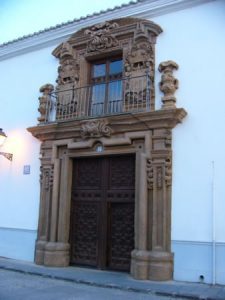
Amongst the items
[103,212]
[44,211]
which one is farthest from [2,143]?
[103,212]

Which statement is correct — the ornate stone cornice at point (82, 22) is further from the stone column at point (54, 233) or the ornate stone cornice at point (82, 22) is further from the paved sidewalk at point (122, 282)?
the paved sidewalk at point (122, 282)

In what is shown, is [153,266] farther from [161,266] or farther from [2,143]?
[2,143]

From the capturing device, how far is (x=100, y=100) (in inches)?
352

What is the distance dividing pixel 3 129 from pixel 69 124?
8.89 feet

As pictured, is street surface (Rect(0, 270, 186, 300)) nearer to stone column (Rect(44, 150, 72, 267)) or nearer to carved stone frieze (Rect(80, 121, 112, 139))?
stone column (Rect(44, 150, 72, 267))

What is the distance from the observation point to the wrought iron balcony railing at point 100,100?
8195 mm

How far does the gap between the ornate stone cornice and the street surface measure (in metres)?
6.06

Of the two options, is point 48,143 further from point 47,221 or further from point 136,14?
point 136,14

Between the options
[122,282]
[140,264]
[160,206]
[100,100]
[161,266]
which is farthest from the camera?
[100,100]

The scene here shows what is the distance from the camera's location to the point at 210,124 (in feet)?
24.3

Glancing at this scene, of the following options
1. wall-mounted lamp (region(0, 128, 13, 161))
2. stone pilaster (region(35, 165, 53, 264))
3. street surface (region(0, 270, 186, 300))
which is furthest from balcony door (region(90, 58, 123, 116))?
street surface (region(0, 270, 186, 300))

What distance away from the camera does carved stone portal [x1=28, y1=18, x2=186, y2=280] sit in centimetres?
745

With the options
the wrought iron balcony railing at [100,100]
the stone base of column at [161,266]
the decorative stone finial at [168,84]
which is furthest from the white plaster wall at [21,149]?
the stone base of column at [161,266]

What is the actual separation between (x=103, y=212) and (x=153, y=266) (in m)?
1.76
